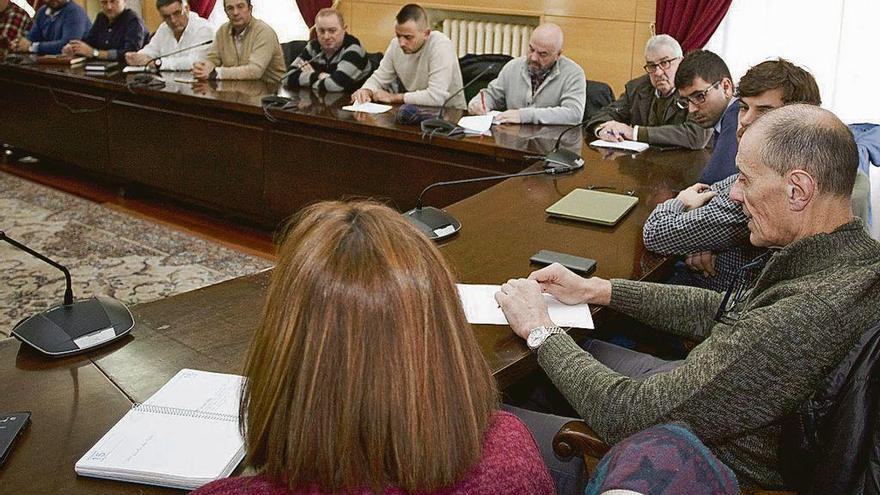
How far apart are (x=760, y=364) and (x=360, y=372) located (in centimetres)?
77

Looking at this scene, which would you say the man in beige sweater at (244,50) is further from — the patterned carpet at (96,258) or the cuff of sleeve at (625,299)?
the cuff of sleeve at (625,299)

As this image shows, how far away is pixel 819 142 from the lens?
1.45 meters

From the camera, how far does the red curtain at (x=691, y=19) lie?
4.57 m

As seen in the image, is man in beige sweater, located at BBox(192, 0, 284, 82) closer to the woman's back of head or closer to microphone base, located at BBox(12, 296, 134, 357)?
microphone base, located at BBox(12, 296, 134, 357)

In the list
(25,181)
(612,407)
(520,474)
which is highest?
(520,474)

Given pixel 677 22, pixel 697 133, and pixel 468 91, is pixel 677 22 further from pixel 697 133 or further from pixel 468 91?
pixel 697 133

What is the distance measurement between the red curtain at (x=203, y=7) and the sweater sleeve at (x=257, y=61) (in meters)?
2.32

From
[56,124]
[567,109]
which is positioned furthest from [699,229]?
[56,124]

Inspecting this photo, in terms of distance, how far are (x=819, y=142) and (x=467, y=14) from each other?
15.0 ft

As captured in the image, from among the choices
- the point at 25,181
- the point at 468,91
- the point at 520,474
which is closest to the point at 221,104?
the point at 468,91

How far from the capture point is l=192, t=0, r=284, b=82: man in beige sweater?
500 cm

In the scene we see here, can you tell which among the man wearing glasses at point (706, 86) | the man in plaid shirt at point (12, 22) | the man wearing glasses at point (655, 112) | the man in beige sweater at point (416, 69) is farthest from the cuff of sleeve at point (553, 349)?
the man in plaid shirt at point (12, 22)

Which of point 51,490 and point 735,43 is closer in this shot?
point 51,490

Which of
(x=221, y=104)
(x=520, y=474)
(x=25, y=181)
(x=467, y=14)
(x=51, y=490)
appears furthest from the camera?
(x=467, y=14)
